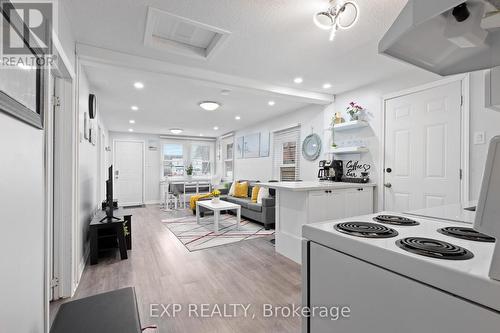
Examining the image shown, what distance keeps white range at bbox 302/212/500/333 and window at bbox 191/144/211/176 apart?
819cm

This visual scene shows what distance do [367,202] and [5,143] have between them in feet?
12.3

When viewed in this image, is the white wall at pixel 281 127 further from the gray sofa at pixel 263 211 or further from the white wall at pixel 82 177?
the white wall at pixel 82 177

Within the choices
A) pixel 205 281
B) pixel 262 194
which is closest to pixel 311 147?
pixel 262 194

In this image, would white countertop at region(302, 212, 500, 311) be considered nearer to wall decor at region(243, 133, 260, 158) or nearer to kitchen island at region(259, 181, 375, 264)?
kitchen island at region(259, 181, 375, 264)

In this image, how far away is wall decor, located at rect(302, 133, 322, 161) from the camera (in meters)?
4.54

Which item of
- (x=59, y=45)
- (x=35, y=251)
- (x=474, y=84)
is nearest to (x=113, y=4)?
(x=59, y=45)

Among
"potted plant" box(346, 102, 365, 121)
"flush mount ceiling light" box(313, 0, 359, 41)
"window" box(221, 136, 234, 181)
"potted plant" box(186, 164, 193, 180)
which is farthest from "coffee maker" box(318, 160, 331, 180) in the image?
"potted plant" box(186, 164, 193, 180)

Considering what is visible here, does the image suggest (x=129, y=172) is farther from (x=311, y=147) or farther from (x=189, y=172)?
(x=311, y=147)

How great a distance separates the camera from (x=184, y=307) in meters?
1.96

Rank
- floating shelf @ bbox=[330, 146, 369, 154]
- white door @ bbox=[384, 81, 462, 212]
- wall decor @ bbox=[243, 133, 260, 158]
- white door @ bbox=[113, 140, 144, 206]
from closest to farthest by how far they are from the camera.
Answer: white door @ bbox=[384, 81, 462, 212] → floating shelf @ bbox=[330, 146, 369, 154] → wall decor @ bbox=[243, 133, 260, 158] → white door @ bbox=[113, 140, 144, 206]

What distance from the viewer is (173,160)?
8.42m

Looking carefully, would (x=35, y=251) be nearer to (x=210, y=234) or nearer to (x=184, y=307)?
(x=184, y=307)

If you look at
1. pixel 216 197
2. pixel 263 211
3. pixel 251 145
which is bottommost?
pixel 263 211

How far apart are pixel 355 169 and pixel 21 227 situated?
392 centimetres
